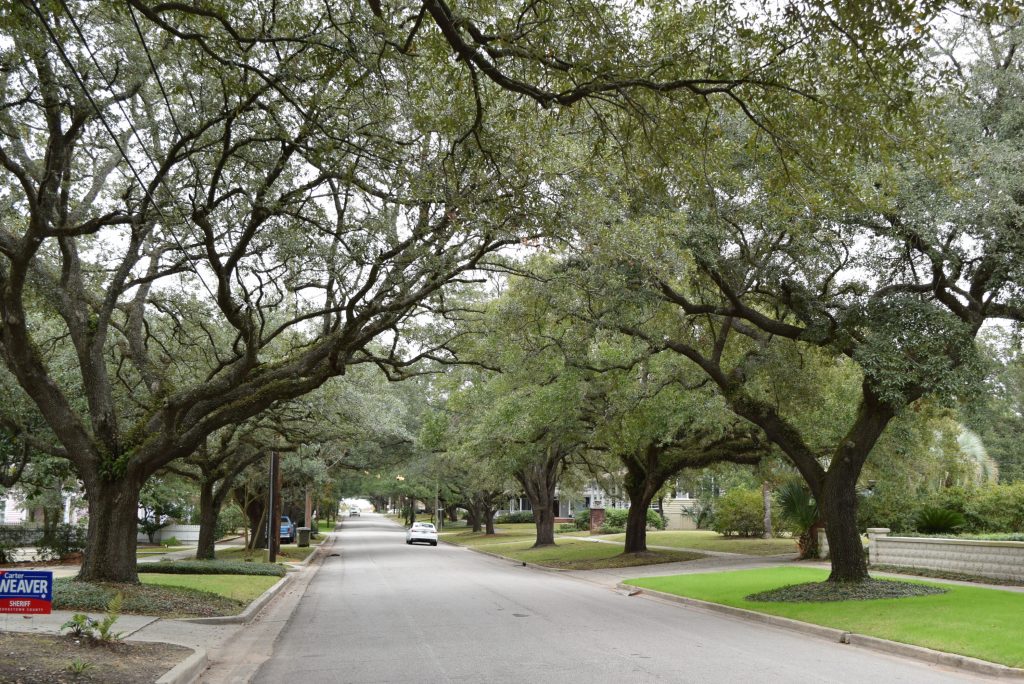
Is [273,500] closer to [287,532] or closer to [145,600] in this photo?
[145,600]

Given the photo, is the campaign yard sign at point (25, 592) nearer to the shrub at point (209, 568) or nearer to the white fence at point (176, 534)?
the shrub at point (209, 568)

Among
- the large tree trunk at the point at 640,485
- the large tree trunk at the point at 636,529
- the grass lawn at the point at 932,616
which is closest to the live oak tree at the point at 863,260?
the grass lawn at the point at 932,616

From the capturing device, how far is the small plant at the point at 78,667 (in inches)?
302

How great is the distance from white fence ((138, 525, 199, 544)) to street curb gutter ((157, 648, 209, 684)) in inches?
1508

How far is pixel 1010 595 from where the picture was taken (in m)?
15.5

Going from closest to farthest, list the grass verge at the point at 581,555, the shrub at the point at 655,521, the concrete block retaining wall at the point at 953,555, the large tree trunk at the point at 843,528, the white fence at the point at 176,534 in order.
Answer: the large tree trunk at the point at 843,528
the concrete block retaining wall at the point at 953,555
the grass verge at the point at 581,555
the white fence at the point at 176,534
the shrub at the point at 655,521

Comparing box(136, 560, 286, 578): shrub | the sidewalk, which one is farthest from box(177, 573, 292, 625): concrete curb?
box(136, 560, 286, 578): shrub

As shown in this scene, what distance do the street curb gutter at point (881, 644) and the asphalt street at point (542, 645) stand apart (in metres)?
0.27

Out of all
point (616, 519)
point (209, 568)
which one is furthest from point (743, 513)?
point (209, 568)

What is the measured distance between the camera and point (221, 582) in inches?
782

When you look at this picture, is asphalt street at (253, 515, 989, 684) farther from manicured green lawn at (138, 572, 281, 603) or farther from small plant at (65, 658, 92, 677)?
small plant at (65, 658, 92, 677)

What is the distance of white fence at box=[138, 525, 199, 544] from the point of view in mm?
44906

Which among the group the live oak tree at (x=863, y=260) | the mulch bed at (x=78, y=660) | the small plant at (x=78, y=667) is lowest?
the mulch bed at (x=78, y=660)

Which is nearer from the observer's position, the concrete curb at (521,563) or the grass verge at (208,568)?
the grass verge at (208,568)
